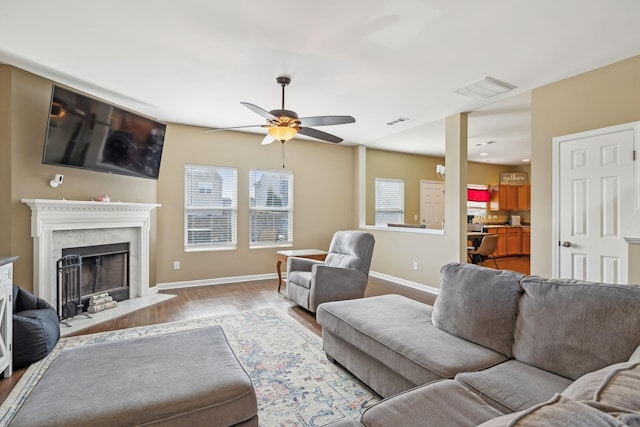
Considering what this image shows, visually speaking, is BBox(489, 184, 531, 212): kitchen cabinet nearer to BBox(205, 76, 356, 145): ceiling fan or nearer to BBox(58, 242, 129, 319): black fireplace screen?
BBox(205, 76, 356, 145): ceiling fan

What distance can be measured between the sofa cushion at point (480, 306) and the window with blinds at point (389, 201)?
5304 mm

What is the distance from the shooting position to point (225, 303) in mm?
4258

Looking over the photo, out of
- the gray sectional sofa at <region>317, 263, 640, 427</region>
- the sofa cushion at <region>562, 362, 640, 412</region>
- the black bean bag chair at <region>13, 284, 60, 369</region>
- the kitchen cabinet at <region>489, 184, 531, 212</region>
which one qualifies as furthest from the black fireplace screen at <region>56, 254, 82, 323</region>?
the kitchen cabinet at <region>489, 184, 531, 212</region>

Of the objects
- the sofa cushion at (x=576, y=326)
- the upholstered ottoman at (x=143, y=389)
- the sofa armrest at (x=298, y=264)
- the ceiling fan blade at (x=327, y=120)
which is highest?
the ceiling fan blade at (x=327, y=120)

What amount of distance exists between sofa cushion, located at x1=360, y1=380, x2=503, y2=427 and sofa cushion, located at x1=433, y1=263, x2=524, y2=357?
527 mm

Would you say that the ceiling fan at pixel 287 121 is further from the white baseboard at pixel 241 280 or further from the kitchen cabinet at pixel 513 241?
the kitchen cabinet at pixel 513 241

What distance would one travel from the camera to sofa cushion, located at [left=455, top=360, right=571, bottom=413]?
1.29 m

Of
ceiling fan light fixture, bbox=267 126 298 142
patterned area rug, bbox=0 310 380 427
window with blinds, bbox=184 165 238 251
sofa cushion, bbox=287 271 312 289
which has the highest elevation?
ceiling fan light fixture, bbox=267 126 298 142

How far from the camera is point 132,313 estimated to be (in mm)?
3834

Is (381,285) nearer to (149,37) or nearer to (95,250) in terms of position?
(95,250)

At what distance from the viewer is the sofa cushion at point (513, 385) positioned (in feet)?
4.23

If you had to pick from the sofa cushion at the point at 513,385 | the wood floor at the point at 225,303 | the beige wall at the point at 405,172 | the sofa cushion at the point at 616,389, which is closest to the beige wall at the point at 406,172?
the beige wall at the point at 405,172

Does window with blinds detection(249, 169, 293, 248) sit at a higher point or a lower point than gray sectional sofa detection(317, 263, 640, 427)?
higher

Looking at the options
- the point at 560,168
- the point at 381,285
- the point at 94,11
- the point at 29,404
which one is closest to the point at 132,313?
the point at 29,404
